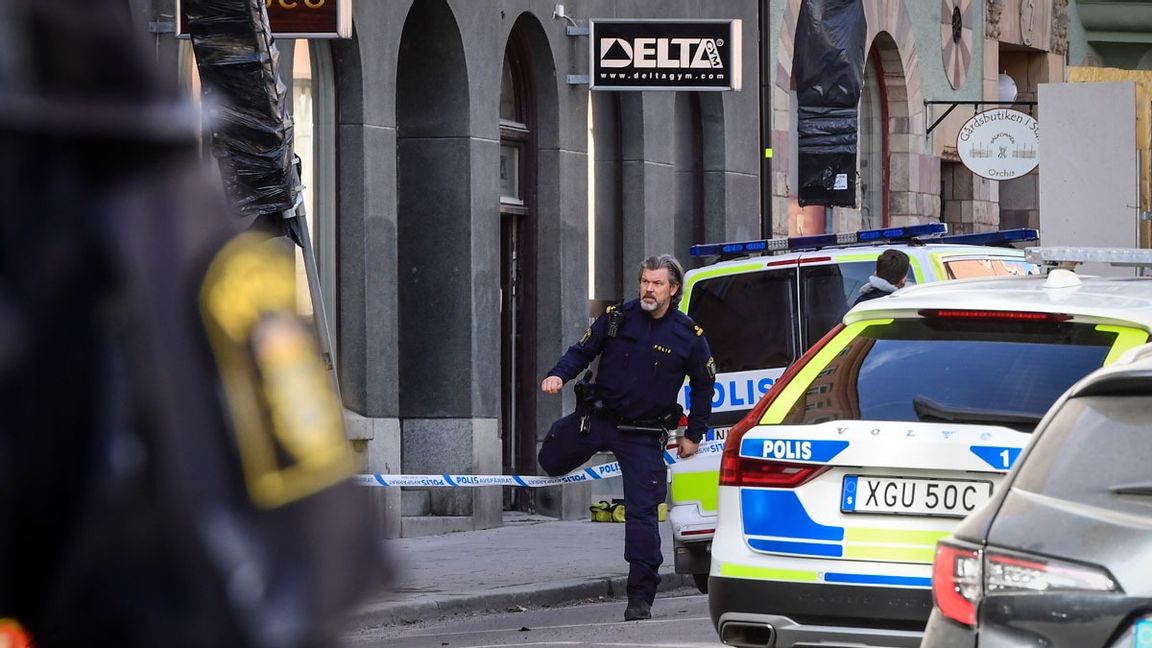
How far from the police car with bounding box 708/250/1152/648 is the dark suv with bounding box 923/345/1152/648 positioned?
1.84 m

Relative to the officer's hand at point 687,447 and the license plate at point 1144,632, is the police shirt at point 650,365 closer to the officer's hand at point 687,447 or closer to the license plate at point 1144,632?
the officer's hand at point 687,447

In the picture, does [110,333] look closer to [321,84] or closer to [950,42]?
[321,84]

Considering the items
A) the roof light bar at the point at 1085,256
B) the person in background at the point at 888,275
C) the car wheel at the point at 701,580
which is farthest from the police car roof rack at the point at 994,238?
the roof light bar at the point at 1085,256

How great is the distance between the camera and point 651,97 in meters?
21.1

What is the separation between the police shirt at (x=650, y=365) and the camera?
37.0 feet

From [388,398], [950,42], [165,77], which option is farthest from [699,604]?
[950,42]

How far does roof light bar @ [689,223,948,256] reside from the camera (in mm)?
13617

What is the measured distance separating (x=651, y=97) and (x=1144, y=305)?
14.3 metres

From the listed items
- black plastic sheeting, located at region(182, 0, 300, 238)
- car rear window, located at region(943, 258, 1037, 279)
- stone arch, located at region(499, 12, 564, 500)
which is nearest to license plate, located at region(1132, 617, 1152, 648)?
black plastic sheeting, located at region(182, 0, 300, 238)

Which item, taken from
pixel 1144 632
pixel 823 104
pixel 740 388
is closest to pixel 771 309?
pixel 740 388

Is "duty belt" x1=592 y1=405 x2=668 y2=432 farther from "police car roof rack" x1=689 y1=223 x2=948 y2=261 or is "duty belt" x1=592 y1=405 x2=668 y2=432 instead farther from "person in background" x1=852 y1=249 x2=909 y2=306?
"police car roof rack" x1=689 y1=223 x2=948 y2=261

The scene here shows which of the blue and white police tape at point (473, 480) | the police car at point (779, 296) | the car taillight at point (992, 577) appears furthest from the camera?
the blue and white police tape at point (473, 480)

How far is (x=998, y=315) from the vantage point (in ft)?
23.5

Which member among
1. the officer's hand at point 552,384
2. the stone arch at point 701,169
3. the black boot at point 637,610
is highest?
the stone arch at point 701,169
